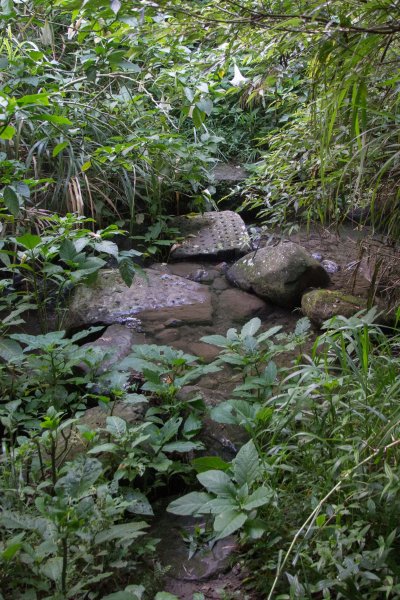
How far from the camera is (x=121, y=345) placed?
9.91 ft

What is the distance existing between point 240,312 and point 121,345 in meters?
0.87

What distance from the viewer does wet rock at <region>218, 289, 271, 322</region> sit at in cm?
359

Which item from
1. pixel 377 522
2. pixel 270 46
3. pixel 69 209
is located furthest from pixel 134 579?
pixel 69 209

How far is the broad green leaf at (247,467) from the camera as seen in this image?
5.71 feet

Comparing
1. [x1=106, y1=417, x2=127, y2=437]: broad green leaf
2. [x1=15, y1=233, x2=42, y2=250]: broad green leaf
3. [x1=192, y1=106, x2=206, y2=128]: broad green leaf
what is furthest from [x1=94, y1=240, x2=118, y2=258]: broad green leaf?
[x1=106, y1=417, x2=127, y2=437]: broad green leaf

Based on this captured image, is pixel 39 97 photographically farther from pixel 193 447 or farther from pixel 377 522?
pixel 377 522

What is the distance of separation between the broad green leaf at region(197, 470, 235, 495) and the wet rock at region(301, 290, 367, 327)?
5.35ft

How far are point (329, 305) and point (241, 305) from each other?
23.6 inches

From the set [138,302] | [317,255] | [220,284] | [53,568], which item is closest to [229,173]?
[317,255]

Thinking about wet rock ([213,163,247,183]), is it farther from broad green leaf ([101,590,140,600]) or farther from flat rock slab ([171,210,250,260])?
Answer: broad green leaf ([101,590,140,600])

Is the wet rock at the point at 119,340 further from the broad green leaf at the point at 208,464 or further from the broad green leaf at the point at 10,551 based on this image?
the broad green leaf at the point at 10,551

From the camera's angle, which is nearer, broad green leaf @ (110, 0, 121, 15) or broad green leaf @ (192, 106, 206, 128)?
broad green leaf @ (110, 0, 121, 15)

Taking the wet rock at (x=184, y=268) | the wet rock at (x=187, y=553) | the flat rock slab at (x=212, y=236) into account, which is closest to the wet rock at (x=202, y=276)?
the wet rock at (x=184, y=268)

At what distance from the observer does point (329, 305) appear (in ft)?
10.8
